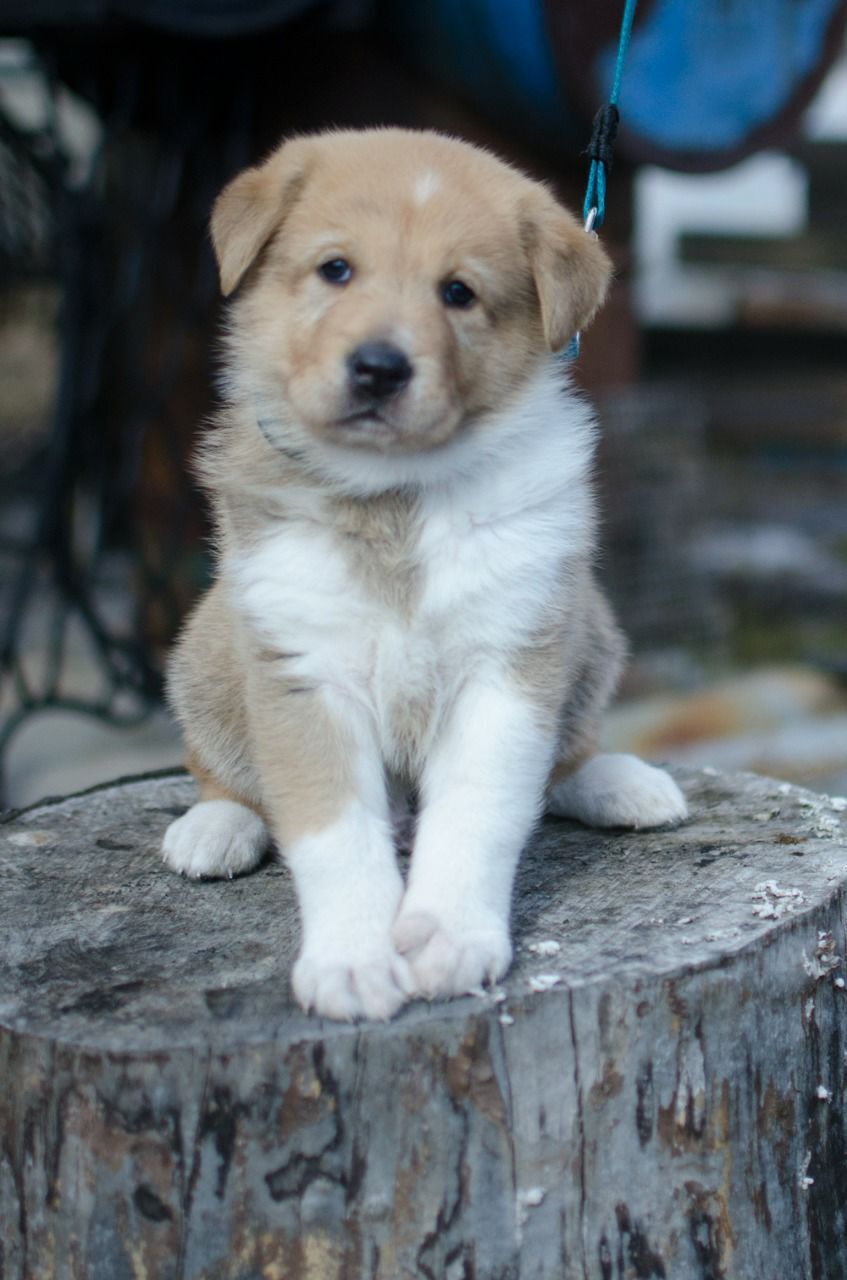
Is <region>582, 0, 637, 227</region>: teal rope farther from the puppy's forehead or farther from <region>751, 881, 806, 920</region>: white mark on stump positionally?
<region>751, 881, 806, 920</region>: white mark on stump

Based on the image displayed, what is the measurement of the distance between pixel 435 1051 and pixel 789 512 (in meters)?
7.43

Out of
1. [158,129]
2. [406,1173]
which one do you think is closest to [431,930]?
[406,1173]

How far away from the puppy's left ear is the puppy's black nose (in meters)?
0.33

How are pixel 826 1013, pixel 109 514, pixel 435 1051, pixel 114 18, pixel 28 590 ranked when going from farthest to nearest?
pixel 109 514, pixel 28 590, pixel 114 18, pixel 826 1013, pixel 435 1051

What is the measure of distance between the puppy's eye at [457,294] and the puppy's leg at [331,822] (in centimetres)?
67

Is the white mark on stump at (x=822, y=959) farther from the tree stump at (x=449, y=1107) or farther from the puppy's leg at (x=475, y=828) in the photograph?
the puppy's leg at (x=475, y=828)

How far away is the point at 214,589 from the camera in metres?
2.77

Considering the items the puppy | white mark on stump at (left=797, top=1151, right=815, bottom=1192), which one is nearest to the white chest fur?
the puppy

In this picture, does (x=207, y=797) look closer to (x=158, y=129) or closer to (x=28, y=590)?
(x=28, y=590)

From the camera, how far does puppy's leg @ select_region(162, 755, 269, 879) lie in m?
2.58

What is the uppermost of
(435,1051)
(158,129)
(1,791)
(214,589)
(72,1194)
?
(158,129)

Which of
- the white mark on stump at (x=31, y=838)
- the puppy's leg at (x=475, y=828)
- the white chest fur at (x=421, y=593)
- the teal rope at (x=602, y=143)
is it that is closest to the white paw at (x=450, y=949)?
the puppy's leg at (x=475, y=828)

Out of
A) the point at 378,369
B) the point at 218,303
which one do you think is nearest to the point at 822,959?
the point at 378,369

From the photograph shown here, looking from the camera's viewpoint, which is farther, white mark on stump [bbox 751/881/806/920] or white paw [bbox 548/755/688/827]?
white paw [bbox 548/755/688/827]
